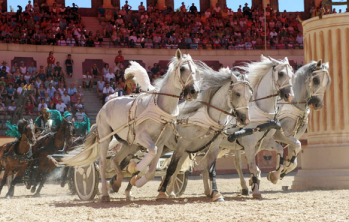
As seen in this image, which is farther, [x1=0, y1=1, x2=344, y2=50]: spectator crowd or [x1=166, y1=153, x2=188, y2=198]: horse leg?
[x1=0, y1=1, x2=344, y2=50]: spectator crowd

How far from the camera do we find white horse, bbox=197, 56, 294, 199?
955 centimetres

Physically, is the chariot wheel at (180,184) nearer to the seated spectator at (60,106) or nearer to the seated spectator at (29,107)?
the seated spectator at (60,106)

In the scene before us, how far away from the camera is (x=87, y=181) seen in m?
10.2

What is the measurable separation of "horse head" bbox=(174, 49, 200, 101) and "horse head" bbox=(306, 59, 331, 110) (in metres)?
3.04

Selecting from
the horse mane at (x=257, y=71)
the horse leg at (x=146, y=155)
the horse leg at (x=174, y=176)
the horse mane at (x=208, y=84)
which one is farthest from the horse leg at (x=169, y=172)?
the horse mane at (x=257, y=71)

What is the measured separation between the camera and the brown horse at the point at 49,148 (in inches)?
508

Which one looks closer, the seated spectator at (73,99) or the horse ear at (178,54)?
the horse ear at (178,54)

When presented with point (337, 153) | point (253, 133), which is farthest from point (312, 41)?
point (253, 133)

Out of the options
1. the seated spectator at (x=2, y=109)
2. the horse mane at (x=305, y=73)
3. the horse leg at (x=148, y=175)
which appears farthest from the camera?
the seated spectator at (x=2, y=109)

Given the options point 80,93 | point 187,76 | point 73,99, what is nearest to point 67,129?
point 187,76

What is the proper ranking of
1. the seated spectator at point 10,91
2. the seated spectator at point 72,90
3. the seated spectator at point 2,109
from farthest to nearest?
the seated spectator at point 72,90 < the seated spectator at point 10,91 < the seated spectator at point 2,109

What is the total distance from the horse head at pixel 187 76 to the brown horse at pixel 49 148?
5.09 metres

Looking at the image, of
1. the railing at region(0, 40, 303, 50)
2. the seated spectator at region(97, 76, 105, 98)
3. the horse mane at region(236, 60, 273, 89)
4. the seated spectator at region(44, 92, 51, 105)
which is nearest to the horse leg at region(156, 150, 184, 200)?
the horse mane at region(236, 60, 273, 89)

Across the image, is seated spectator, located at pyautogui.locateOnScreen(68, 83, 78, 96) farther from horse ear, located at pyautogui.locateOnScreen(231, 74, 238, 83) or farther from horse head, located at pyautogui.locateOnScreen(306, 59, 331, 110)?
horse ear, located at pyautogui.locateOnScreen(231, 74, 238, 83)
